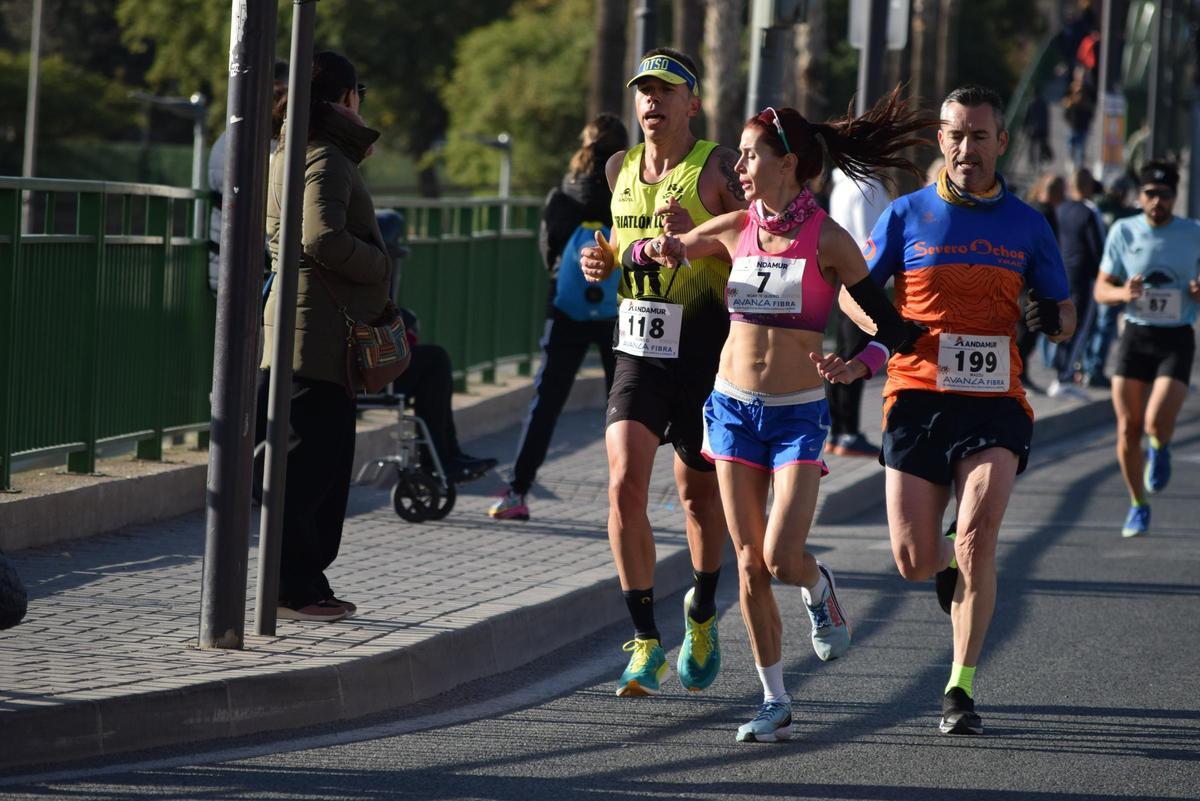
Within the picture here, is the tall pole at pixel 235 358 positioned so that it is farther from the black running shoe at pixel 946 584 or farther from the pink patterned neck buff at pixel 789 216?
the black running shoe at pixel 946 584

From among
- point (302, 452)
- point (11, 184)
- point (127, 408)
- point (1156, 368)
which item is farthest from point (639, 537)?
point (1156, 368)

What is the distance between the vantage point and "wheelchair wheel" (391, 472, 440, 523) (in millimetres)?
10273

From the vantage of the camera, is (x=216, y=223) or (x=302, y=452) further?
(x=216, y=223)

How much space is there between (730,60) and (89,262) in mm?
14889

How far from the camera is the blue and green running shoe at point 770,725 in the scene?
6352 mm

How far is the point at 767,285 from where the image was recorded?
647cm

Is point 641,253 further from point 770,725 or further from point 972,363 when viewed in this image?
point 770,725

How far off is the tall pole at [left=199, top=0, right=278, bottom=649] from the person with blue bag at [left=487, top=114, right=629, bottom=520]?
3660 mm

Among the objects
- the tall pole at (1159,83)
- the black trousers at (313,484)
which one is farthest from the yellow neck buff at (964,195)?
the tall pole at (1159,83)

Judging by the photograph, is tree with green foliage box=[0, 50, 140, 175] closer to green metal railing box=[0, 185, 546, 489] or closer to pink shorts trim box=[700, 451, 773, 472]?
green metal railing box=[0, 185, 546, 489]

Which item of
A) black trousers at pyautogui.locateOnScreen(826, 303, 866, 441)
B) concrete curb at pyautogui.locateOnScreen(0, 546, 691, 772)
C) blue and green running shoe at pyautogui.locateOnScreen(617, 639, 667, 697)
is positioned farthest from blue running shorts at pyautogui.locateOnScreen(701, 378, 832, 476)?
black trousers at pyautogui.locateOnScreen(826, 303, 866, 441)

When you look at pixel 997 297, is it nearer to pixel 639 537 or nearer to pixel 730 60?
pixel 639 537

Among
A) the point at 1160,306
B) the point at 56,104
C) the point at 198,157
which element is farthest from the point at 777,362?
the point at 56,104

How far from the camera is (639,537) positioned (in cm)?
706
